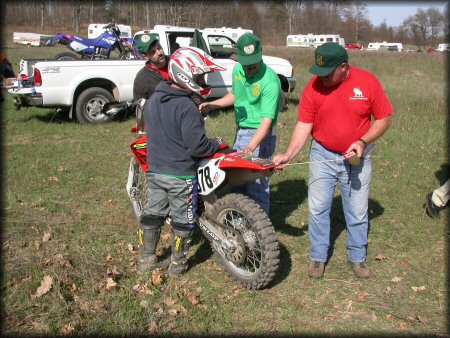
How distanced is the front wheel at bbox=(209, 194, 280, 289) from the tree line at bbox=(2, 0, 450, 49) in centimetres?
1194

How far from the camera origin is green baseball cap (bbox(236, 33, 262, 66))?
4041 mm

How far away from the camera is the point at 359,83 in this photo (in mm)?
3740

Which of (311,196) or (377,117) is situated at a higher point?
(377,117)

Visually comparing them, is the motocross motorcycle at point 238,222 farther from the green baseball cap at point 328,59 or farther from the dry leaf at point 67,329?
the dry leaf at point 67,329

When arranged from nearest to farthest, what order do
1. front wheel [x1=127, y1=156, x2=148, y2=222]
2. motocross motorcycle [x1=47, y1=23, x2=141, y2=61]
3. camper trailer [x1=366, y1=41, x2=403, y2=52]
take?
1. front wheel [x1=127, y1=156, x2=148, y2=222]
2. motocross motorcycle [x1=47, y1=23, x2=141, y2=61]
3. camper trailer [x1=366, y1=41, x2=403, y2=52]

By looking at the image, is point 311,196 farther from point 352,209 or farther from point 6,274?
point 6,274

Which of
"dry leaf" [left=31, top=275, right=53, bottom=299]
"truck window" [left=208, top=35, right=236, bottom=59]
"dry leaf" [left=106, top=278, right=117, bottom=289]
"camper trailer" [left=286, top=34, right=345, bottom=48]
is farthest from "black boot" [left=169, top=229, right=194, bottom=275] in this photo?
"camper trailer" [left=286, top=34, right=345, bottom=48]

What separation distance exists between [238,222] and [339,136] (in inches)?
44.0

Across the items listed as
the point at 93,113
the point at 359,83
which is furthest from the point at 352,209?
the point at 93,113

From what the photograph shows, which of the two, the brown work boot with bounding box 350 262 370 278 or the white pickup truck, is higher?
the white pickup truck

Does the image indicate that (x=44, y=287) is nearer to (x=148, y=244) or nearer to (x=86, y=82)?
(x=148, y=244)

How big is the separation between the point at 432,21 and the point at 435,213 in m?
22.3

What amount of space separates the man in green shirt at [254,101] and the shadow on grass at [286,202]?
29.8 inches

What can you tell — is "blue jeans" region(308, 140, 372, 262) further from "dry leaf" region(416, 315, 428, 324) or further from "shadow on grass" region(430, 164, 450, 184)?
"shadow on grass" region(430, 164, 450, 184)
